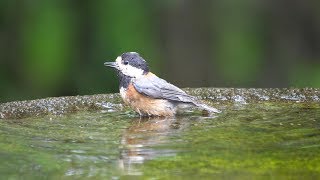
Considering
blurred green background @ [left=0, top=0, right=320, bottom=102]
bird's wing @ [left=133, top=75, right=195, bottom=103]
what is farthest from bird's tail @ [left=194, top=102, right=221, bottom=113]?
blurred green background @ [left=0, top=0, right=320, bottom=102]

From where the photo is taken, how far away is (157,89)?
5383 mm

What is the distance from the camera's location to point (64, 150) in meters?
3.61

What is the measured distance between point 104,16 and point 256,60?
6.00 feet

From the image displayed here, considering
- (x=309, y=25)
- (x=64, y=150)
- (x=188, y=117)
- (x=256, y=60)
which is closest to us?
(x=64, y=150)

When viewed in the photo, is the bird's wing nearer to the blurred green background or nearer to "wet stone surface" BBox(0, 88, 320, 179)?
"wet stone surface" BBox(0, 88, 320, 179)

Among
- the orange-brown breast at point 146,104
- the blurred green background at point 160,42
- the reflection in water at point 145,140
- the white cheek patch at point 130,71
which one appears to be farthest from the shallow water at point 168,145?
the blurred green background at point 160,42

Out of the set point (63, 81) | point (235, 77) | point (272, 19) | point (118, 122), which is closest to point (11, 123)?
point (118, 122)

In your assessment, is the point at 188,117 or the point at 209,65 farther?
the point at 209,65

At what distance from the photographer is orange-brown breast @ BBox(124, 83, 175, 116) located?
17.3 feet

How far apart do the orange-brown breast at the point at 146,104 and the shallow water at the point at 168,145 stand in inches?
5.3

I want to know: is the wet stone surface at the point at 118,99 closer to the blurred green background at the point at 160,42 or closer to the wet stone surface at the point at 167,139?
the wet stone surface at the point at 167,139

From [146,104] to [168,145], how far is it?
156 cm

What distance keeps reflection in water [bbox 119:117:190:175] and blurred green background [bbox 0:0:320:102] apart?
229cm

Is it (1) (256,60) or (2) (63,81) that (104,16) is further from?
(1) (256,60)
